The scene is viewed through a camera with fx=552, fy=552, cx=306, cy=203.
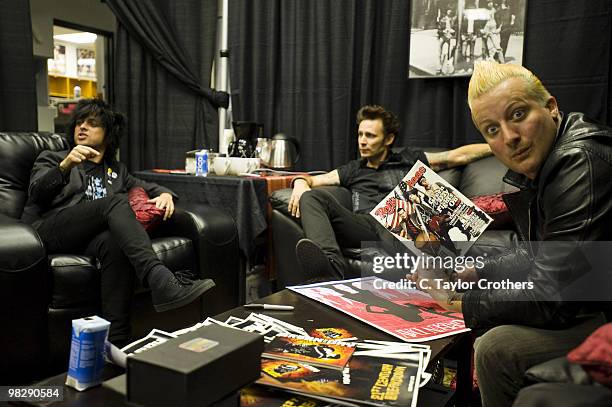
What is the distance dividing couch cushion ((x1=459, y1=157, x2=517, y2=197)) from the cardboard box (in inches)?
80.2

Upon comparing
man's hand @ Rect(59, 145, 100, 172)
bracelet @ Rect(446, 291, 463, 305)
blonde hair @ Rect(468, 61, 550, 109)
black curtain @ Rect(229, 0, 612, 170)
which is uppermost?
black curtain @ Rect(229, 0, 612, 170)

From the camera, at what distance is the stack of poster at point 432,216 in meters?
1.35

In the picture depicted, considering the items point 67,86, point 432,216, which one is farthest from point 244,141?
point 67,86

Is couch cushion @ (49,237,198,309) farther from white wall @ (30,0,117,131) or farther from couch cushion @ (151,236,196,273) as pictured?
white wall @ (30,0,117,131)

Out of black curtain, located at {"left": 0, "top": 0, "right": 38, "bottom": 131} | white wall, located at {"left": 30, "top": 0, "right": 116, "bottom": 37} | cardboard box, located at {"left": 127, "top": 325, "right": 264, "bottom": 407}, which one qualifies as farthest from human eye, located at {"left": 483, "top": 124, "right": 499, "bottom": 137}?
white wall, located at {"left": 30, "top": 0, "right": 116, "bottom": 37}

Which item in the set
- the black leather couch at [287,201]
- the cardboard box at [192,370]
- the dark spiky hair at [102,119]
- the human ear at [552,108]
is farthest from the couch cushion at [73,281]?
the human ear at [552,108]

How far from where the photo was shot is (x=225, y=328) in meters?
0.89

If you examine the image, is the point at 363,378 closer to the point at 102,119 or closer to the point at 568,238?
the point at 568,238

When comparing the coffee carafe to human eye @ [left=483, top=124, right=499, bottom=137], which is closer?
human eye @ [left=483, top=124, right=499, bottom=137]

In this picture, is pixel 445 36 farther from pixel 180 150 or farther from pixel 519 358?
pixel 519 358

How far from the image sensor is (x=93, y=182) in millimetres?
2359

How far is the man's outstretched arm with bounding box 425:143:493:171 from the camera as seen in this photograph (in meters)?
2.79

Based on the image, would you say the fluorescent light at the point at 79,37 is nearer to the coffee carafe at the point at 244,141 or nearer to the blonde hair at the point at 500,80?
the coffee carafe at the point at 244,141

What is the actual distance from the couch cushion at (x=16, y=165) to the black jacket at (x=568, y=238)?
192cm
